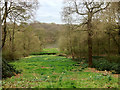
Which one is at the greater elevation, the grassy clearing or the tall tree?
the tall tree

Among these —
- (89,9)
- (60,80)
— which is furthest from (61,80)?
(89,9)

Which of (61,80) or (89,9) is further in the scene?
(89,9)

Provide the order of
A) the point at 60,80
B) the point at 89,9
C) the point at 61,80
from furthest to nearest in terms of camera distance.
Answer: the point at 89,9 → the point at 61,80 → the point at 60,80

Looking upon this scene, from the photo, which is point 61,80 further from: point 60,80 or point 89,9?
point 89,9

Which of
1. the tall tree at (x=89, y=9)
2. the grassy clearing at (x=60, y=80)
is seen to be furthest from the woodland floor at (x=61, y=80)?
the tall tree at (x=89, y=9)

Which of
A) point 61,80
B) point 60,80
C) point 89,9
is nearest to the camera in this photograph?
point 60,80

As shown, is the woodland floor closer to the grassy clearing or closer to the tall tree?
the grassy clearing

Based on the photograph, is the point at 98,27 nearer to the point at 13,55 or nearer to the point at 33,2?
the point at 33,2

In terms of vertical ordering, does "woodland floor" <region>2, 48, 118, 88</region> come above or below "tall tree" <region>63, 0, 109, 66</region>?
below

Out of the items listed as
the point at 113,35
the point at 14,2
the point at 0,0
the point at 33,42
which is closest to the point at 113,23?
the point at 113,35

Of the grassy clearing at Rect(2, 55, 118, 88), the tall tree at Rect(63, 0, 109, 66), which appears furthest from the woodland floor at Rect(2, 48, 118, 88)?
the tall tree at Rect(63, 0, 109, 66)

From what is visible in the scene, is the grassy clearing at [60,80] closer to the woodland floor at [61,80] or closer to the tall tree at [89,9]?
the woodland floor at [61,80]

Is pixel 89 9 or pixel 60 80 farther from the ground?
pixel 89 9

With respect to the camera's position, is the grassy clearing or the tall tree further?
the tall tree
